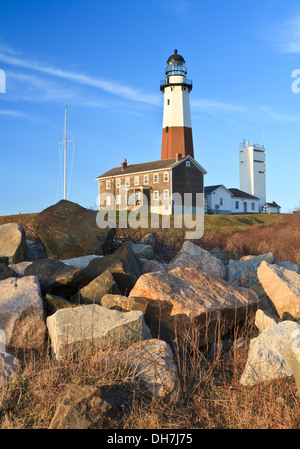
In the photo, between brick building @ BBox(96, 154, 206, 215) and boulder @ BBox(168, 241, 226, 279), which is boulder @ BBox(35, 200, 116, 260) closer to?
boulder @ BBox(168, 241, 226, 279)

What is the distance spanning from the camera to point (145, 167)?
48.1 metres

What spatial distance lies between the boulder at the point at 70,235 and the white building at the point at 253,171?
187 ft

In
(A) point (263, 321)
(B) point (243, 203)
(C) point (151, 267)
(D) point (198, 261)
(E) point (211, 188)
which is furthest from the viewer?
(B) point (243, 203)

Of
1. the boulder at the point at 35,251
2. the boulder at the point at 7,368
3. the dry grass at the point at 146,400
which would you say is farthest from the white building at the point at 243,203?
the boulder at the point at 7,368

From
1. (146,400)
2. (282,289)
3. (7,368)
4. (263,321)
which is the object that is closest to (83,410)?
(146,400)

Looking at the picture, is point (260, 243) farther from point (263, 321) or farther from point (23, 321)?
point (23, 321)

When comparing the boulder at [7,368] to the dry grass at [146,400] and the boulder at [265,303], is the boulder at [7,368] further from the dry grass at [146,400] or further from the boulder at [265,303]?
the boulder at [265,303]

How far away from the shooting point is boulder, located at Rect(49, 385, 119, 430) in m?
3.84

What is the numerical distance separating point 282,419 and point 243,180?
63.2 meters

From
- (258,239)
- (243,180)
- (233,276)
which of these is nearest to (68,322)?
(233,276)

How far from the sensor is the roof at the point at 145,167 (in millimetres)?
45219

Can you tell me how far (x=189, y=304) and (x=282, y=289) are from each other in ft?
6.53

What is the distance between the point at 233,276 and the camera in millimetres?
9516

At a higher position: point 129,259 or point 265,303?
point 129,259
